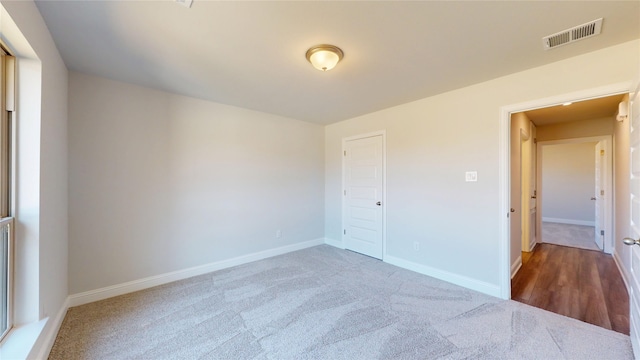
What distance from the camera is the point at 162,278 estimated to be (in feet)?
9.68

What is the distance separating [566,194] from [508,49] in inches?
Answer: 289

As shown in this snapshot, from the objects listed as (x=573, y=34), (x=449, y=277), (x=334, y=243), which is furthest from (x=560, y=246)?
(x=573, y=34)

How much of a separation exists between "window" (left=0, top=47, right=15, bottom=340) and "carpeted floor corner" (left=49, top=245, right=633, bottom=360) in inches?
21.2

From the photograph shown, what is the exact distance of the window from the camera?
1.50m

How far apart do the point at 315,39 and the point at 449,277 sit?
3056 mm

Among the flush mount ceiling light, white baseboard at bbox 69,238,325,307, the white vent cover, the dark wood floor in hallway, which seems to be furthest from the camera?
white baseboard at bbox 69,238,325,307

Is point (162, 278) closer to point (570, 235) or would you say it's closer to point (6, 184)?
point (6, 184)

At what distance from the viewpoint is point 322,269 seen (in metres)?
3.40

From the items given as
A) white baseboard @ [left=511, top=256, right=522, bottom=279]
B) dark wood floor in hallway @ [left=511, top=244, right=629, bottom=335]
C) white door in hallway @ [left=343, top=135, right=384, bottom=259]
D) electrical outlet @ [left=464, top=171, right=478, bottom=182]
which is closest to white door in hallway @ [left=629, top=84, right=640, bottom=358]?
dark wood floor in hallway @ [left=511, top=244, right=629, bottom=335]

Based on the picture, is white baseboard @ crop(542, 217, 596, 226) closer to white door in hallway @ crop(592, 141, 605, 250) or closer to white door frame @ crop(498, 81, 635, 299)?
white door in hallway @ crop(592, 141, 605, 250)

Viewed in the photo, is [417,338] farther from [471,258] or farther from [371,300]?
[471,258]

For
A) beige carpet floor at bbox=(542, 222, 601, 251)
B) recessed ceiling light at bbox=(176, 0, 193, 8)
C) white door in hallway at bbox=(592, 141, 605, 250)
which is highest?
recessed ceiling light at bbox=(176, 0, 193, 8)

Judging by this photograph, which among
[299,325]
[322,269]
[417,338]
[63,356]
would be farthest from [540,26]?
[63,356]

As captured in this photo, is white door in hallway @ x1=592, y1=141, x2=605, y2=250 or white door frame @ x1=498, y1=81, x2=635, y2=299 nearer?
white door frame @ x1=498, y1=81, x2=635, y2=299
